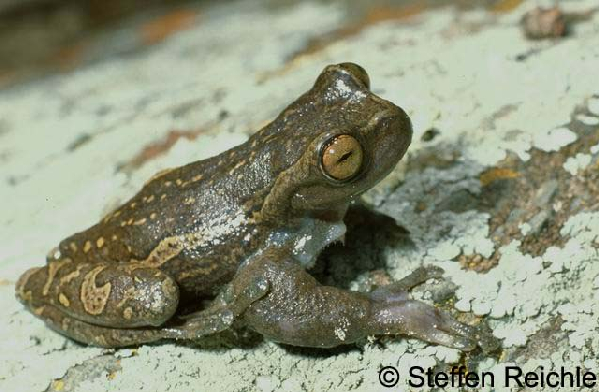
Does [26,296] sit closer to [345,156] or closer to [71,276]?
[71,276]

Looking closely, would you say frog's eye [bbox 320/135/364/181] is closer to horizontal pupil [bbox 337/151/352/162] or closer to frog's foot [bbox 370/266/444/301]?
horizontal pupil [bbox 337/151/352/162]

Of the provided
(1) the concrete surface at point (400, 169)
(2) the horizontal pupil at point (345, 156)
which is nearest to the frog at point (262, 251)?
(2) the horizontal pupil at point (345, 156)

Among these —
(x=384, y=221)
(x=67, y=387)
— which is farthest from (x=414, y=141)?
(x=67, y=387)

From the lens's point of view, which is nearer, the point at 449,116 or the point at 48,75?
the point at 449,116

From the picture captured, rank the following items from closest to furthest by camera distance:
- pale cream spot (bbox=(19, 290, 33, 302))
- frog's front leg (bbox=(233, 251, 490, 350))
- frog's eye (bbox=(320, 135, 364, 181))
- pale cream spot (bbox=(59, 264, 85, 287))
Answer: frog's eye (bbox=(320, 135, 364, 181)) → frog's front leg (bbox=(233, 251, 490, 350)) → pale cream spot (bbox=(59, 264, 85, 287)) → pale cream spot (bbox=(19, 290, 33, 302))

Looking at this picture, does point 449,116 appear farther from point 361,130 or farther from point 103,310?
point 103,310

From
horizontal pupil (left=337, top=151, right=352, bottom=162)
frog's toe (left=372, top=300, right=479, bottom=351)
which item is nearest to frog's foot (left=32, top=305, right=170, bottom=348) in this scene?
frog's toe (left=372, top=300, right=479, bottom=351)

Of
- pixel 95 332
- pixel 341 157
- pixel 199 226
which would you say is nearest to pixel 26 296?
pixel 95 332

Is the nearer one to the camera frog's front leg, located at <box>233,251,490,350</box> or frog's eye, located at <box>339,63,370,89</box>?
frog's front leg, located at <box>233,251,490,350</box>
